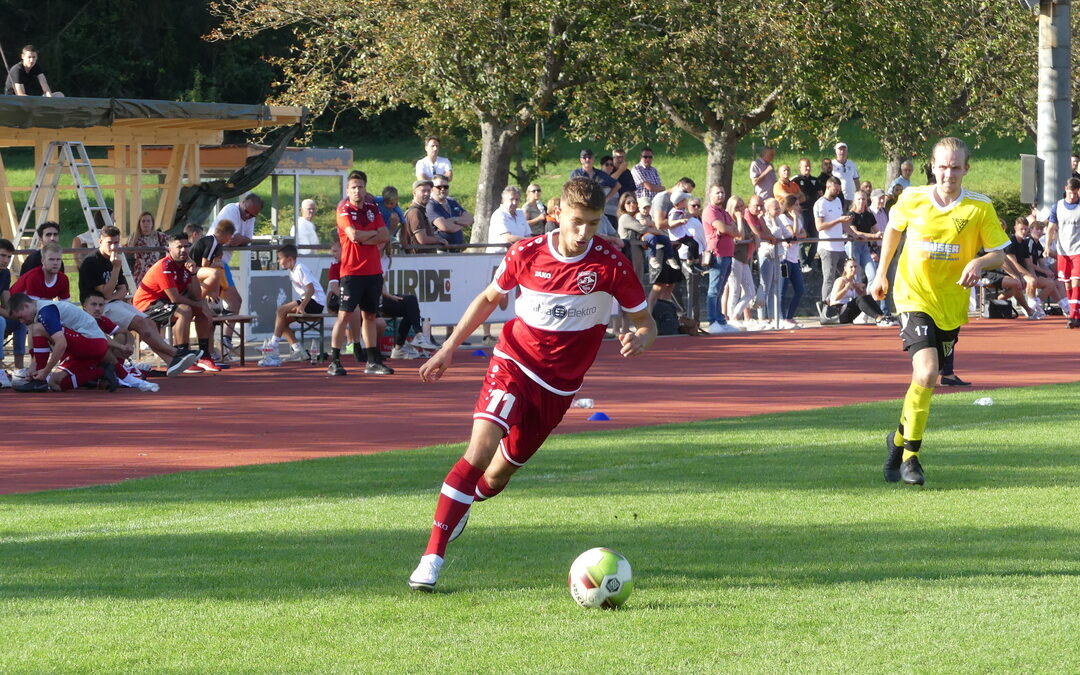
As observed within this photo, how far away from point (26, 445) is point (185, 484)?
2.74 metres

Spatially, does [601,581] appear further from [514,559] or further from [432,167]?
[432,167]

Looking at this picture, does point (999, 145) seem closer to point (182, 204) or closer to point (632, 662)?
point (182, 204)

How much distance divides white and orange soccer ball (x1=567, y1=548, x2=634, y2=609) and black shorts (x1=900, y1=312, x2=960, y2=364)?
3972 millimetres

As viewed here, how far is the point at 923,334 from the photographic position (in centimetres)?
956

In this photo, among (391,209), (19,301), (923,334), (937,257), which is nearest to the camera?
(923,334)

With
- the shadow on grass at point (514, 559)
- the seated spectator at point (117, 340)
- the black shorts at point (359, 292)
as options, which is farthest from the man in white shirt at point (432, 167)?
the shadow on grass at point (514, 559)

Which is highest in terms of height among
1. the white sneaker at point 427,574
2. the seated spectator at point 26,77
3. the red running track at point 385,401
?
the seated spectator at point 26,77

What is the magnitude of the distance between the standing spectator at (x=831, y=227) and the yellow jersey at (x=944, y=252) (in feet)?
47.4

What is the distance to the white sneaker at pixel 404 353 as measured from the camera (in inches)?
762

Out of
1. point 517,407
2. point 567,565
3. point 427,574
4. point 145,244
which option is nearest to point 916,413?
point 567,565

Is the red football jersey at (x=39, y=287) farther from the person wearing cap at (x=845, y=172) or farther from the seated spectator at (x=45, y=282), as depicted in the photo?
the person wearing cap at (x=845, y=172)

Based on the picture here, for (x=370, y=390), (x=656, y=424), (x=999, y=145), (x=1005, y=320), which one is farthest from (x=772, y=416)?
(x=999, y=145)

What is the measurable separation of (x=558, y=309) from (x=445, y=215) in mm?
14528

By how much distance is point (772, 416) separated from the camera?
13.3 meters
